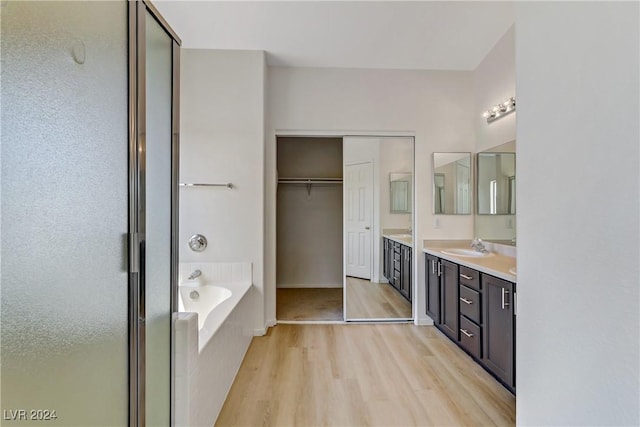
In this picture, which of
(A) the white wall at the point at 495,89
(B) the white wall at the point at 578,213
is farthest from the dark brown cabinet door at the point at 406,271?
(B) the white wall at the point at 578,213

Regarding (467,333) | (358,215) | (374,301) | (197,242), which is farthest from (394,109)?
(197,242)

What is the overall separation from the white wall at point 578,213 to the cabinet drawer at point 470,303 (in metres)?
1.39

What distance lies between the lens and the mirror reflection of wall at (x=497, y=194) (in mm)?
2896

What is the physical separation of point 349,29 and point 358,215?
73.0 inches

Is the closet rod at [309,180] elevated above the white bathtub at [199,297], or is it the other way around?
the closet rod at [309,180]

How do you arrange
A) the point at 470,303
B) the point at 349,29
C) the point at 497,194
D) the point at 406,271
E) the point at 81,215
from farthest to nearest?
the point at 406,271 → the point at 497,194 → the point at 349,29 → the point at 470,303 → the point at 81,215

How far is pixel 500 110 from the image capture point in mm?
2971

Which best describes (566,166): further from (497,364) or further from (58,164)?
(497,364)

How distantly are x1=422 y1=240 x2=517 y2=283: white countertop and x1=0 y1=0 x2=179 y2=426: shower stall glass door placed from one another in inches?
80.7

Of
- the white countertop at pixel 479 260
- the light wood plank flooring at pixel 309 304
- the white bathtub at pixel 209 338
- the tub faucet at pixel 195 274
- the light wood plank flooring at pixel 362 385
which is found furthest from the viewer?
the light wood plank flooring at pixel 309 304

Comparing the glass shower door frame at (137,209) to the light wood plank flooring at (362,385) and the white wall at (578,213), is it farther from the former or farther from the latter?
the white wall at (578,213)

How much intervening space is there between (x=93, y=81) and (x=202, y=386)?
1.41 meters

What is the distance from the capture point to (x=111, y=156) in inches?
36.2

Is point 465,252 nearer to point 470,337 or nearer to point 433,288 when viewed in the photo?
point 433,288
